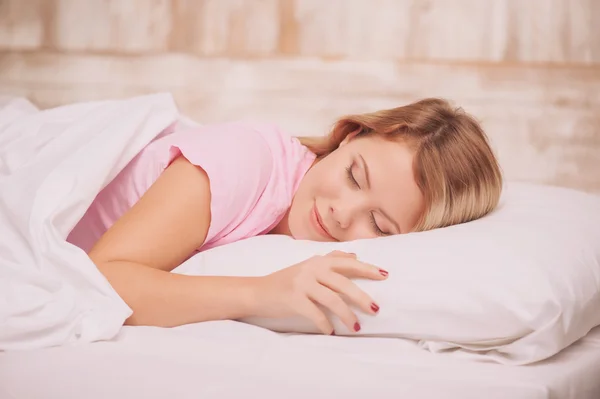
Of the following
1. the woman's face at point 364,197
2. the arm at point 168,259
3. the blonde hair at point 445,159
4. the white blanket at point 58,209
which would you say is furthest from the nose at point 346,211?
the white blanket at point 58,209

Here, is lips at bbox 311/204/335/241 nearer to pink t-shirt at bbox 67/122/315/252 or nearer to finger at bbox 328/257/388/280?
pink t-shirt at bbox 67/122/315/252

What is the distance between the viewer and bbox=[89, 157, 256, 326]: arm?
1045mm

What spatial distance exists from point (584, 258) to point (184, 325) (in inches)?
23.6

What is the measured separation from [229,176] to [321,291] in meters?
0.31

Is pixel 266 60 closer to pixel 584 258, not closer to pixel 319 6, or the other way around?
pixel 319 6

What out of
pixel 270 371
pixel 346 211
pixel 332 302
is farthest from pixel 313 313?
pixel 346 211

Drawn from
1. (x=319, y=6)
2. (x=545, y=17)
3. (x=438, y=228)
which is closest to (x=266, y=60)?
(x=319, y=6)

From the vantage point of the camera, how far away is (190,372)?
2.88 ft

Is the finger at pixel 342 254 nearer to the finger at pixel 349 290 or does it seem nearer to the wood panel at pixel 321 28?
the finger at pixel 349 290

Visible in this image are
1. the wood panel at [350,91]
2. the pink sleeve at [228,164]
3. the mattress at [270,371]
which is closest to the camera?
the mattress at [270,371]

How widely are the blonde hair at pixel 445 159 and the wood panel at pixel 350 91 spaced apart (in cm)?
58

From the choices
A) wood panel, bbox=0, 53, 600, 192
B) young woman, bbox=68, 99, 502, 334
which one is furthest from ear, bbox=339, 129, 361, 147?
wood panel, bbox=0, 53, 600, 192

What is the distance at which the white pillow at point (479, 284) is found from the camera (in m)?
0.95

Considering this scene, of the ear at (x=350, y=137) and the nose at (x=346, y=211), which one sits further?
the ear at (x=350, y=137)
